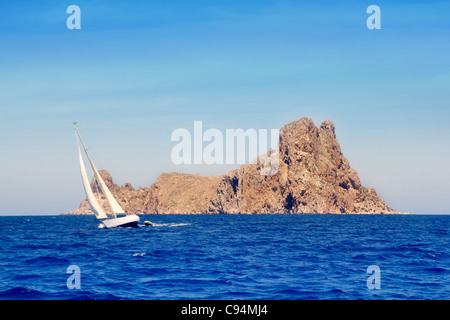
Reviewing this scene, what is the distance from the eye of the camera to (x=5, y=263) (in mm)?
33625

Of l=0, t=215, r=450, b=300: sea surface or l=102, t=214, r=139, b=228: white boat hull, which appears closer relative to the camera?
l=0, t=215, r=450, b=300: sea surface

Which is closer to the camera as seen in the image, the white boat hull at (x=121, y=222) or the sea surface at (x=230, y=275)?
the sea surface at (x=230, y=275)

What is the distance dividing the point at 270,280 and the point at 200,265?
7430 millimetres

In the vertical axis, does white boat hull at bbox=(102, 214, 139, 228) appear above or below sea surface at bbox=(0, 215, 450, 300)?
below

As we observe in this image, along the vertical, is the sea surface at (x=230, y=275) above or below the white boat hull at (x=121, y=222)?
above

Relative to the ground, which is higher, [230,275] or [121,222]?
[230,275]

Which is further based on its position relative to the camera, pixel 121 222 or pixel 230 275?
pixel 121 222

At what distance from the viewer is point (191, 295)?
19719 millimetres
